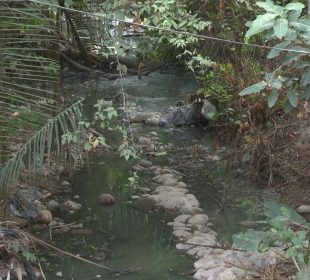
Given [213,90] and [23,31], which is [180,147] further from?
[23,31]

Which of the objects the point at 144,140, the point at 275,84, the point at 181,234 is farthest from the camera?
the point at 144,140

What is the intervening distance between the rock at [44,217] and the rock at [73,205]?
283mm

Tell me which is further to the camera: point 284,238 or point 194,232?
point 194,232

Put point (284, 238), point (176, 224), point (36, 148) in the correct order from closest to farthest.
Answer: point (284, 238), point (36, 148), point (176, 224)

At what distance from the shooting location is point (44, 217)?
4.27m

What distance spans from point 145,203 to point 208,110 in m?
2.20

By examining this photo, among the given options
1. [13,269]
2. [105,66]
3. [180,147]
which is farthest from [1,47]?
[105,66]

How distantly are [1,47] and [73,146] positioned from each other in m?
1.44

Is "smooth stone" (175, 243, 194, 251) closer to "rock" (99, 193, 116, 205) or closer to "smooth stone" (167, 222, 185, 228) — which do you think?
"smooth stone" (167, 222, 185, 228)

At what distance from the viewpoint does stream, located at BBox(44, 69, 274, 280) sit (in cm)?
375

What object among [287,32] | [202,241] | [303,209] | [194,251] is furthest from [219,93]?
[287,32]

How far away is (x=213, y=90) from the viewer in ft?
20.9

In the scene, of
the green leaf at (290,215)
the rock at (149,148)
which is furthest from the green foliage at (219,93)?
the green leaf at (290,215)

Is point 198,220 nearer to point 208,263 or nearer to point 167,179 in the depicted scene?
point 208,263
